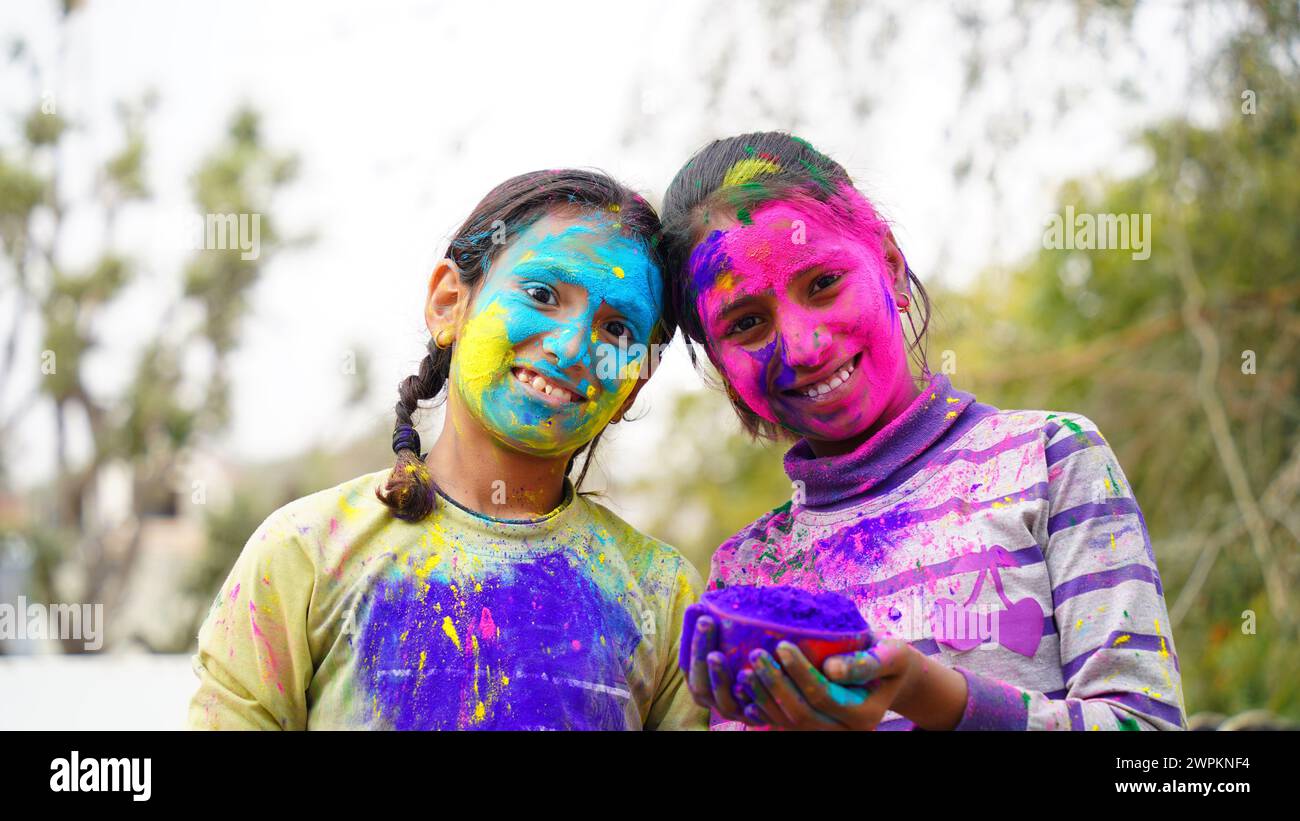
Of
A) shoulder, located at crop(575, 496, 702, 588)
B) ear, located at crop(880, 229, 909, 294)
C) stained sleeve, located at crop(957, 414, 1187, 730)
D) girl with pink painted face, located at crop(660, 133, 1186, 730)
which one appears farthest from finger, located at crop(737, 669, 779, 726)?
ear, located at crop(880, 229, 909, 294)

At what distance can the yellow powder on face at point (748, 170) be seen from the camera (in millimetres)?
2422

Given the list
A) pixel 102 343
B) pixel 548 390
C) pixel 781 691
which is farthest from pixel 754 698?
pixel 102 343

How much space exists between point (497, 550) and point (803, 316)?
751 millimetres

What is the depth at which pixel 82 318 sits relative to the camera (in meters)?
12.0

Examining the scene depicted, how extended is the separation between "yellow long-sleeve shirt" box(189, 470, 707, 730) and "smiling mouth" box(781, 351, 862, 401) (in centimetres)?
53

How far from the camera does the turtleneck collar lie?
7.48ft

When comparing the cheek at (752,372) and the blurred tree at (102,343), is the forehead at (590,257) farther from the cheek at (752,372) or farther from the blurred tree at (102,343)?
the blurred tree at (102,343)

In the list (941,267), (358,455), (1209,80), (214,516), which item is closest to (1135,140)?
(1209,80)

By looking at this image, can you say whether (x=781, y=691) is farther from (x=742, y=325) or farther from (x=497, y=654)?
(x=742, y=325)

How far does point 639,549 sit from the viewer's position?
7.86ft

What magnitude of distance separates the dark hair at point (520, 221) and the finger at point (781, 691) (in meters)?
0.87

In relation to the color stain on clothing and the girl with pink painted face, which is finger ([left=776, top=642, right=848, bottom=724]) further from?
the color stain on clothing

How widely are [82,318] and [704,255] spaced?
1147 centimetres
